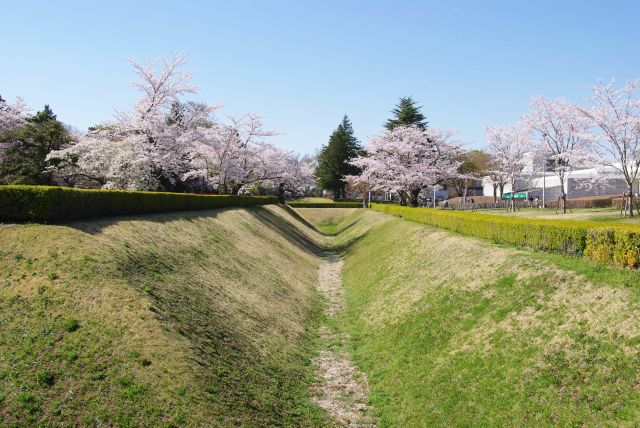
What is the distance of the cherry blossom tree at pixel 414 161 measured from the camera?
136 feet

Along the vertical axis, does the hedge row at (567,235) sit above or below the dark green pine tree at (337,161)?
below

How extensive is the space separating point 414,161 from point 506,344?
35.3 meters

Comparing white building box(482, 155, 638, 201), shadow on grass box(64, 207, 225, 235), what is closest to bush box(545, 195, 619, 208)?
white building box(482, 155, 638, 201)

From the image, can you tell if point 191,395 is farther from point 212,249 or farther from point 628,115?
point 628,115

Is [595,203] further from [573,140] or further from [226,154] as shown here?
[226,154]

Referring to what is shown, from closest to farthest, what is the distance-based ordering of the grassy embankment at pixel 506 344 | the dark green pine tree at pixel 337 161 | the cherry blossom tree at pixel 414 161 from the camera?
the grassy embankment at pixel 506 344, the cherry blossom tree at pixel 414 161, the dark green pine tree at pixel 337 161

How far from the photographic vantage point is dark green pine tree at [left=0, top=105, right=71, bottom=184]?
109 ft

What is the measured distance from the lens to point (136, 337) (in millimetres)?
8430

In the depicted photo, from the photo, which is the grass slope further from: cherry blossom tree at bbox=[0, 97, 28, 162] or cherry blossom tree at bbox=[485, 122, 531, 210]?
cherry blossom tree at bbox=[485, 122, 531, 210]

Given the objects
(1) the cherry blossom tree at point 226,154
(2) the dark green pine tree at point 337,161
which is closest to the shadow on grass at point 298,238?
(1) the cherry blossom tree at point 226,154

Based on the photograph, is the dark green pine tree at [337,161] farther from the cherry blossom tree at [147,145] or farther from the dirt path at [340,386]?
the dirt path at [340,386]

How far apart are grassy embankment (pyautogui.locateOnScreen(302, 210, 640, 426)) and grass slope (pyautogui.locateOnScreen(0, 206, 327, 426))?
7.16ft

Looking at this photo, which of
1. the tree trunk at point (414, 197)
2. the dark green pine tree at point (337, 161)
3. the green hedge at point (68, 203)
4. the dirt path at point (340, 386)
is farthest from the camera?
the dark green pine tree at point (337, 161)

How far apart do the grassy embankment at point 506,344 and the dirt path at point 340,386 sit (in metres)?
0.33
